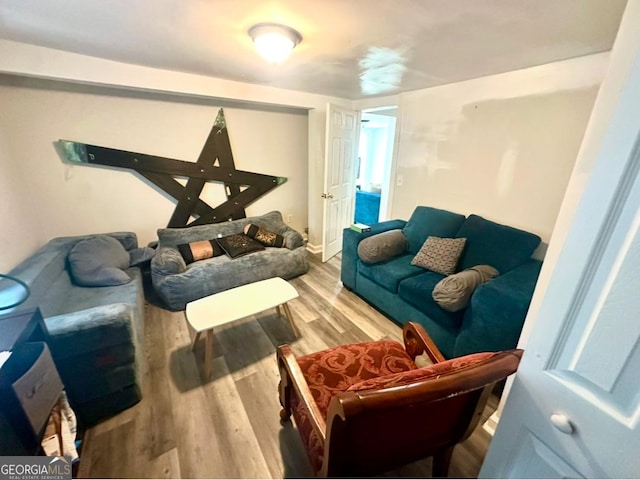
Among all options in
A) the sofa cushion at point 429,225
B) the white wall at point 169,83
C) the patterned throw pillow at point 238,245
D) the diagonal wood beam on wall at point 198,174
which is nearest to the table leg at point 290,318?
the patterned throw pillow at point 238,245

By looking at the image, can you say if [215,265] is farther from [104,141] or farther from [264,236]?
[104,141]

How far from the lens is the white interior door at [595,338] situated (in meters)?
0.53

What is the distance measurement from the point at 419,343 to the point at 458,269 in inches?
46.2

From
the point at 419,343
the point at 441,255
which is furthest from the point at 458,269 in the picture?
the point at 419,343

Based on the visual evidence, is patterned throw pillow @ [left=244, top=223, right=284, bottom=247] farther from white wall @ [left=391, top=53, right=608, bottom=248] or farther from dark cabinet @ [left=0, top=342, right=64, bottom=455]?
dark cabinet @ [left=0, top=342, right=64, bottom=455]

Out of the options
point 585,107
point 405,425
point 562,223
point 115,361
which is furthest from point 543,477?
point 585,107

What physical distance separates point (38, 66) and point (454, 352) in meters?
3.61

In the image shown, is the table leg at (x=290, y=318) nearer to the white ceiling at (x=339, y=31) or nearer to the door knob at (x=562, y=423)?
the door knob at (x=562, y=423)

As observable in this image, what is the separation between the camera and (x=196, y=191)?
122 inches

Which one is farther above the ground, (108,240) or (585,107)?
(585,107)

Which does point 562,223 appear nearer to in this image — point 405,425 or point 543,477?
point 543,477

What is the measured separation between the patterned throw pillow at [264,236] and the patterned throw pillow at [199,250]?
0.41 metres

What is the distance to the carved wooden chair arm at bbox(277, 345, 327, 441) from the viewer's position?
0.97 metres

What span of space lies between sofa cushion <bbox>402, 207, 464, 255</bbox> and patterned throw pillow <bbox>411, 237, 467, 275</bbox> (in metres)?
0.18
